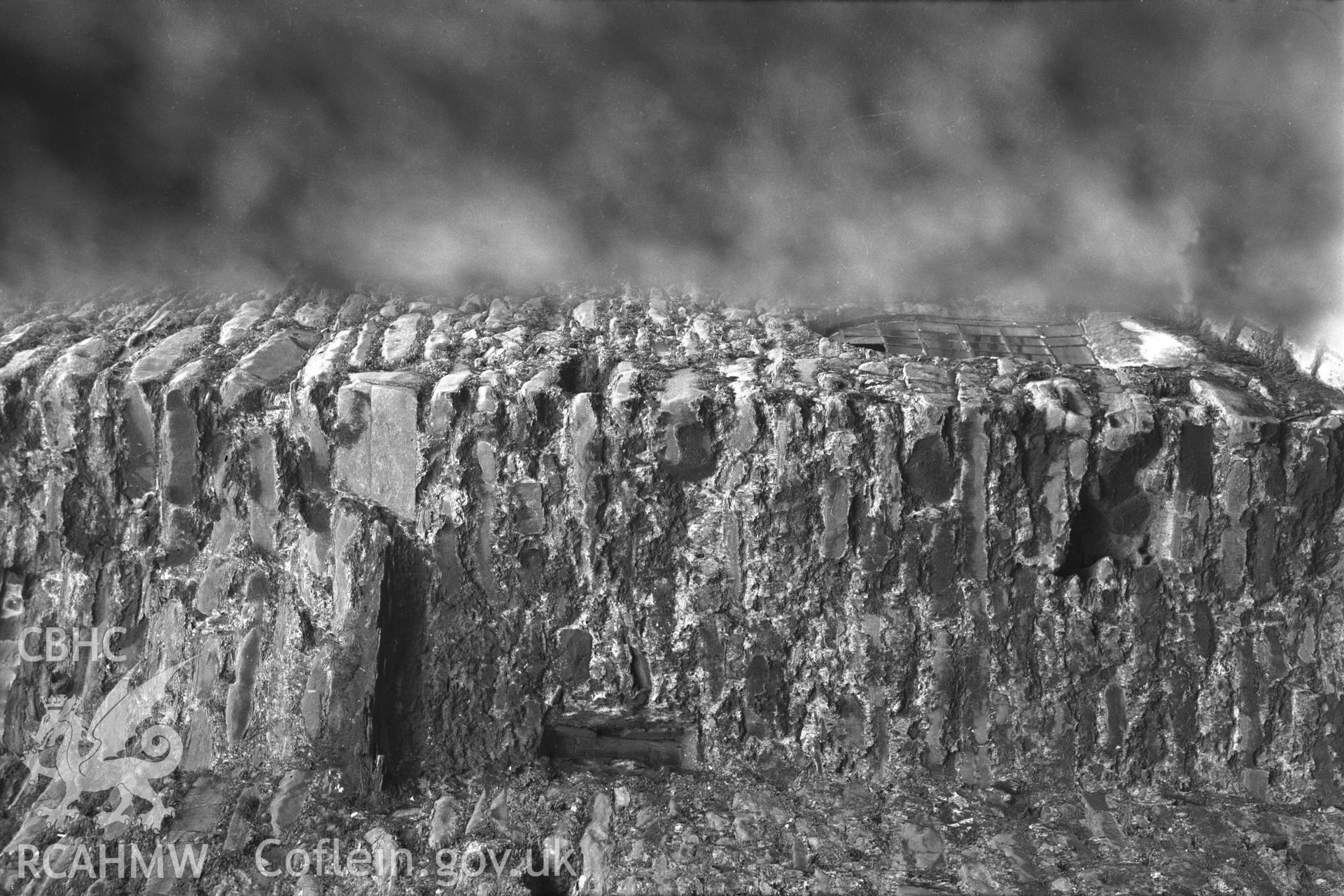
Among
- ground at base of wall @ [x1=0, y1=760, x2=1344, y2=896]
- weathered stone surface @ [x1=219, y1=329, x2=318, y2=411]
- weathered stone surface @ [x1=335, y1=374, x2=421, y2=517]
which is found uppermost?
weathered stone surface @ [x1=219, y1=329, x2=318, y2=411]

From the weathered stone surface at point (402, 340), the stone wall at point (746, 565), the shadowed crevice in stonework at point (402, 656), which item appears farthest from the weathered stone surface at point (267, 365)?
the shadowed crevice in stonework at point (402, 656)

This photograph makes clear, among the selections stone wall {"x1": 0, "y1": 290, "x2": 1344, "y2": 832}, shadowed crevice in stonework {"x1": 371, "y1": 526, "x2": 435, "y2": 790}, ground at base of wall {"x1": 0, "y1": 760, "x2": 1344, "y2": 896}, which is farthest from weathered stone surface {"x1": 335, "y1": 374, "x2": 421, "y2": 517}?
ground at base of wall {"x1": 0, "y1": 760, "x2": 1344, "y2": 896}

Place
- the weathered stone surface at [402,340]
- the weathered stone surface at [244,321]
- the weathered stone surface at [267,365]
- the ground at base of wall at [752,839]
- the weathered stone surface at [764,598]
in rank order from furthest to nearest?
the weathered stone surface at [244,321] < the weathered stone surface at [402,340] < the weathered stone surface at [267,365] < the weathered stone surface at [764,598] < the ground at base of wall at [752,839]

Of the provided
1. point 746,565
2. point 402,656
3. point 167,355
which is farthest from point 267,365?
point 746,565

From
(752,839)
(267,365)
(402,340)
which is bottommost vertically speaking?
(752,839)

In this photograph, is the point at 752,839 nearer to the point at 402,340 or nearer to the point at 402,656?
the point at 402,656

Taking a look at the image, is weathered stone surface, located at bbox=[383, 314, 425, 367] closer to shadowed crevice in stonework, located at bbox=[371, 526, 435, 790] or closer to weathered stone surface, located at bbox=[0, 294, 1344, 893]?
weathered stone surface, located at bbox=[0, 294, 1344, 893]

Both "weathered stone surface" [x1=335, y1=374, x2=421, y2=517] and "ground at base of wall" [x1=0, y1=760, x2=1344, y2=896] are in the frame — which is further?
"weathered stone surface" [x1=335, y1=374, x2=421, y2=517]

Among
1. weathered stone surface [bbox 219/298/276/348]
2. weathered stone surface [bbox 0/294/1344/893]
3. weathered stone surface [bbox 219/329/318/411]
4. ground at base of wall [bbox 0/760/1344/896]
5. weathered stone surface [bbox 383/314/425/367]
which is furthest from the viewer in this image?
weathered stone surface [bbox 219/298/276/348]

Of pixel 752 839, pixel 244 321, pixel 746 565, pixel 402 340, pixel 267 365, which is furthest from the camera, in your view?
pixel 244 321

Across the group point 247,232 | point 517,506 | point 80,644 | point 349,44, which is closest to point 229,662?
point 80,644

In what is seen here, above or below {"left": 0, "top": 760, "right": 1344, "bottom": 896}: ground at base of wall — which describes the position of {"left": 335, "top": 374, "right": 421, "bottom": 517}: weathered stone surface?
above

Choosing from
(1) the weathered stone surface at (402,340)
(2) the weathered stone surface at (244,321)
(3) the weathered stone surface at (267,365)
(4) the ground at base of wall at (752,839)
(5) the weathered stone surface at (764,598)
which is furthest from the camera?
(2) the weathered stone surface at (244,321)

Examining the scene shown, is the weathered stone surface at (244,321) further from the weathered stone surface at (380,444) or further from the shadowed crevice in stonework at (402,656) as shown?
the shadowed crevice in stonework at (402,656)
